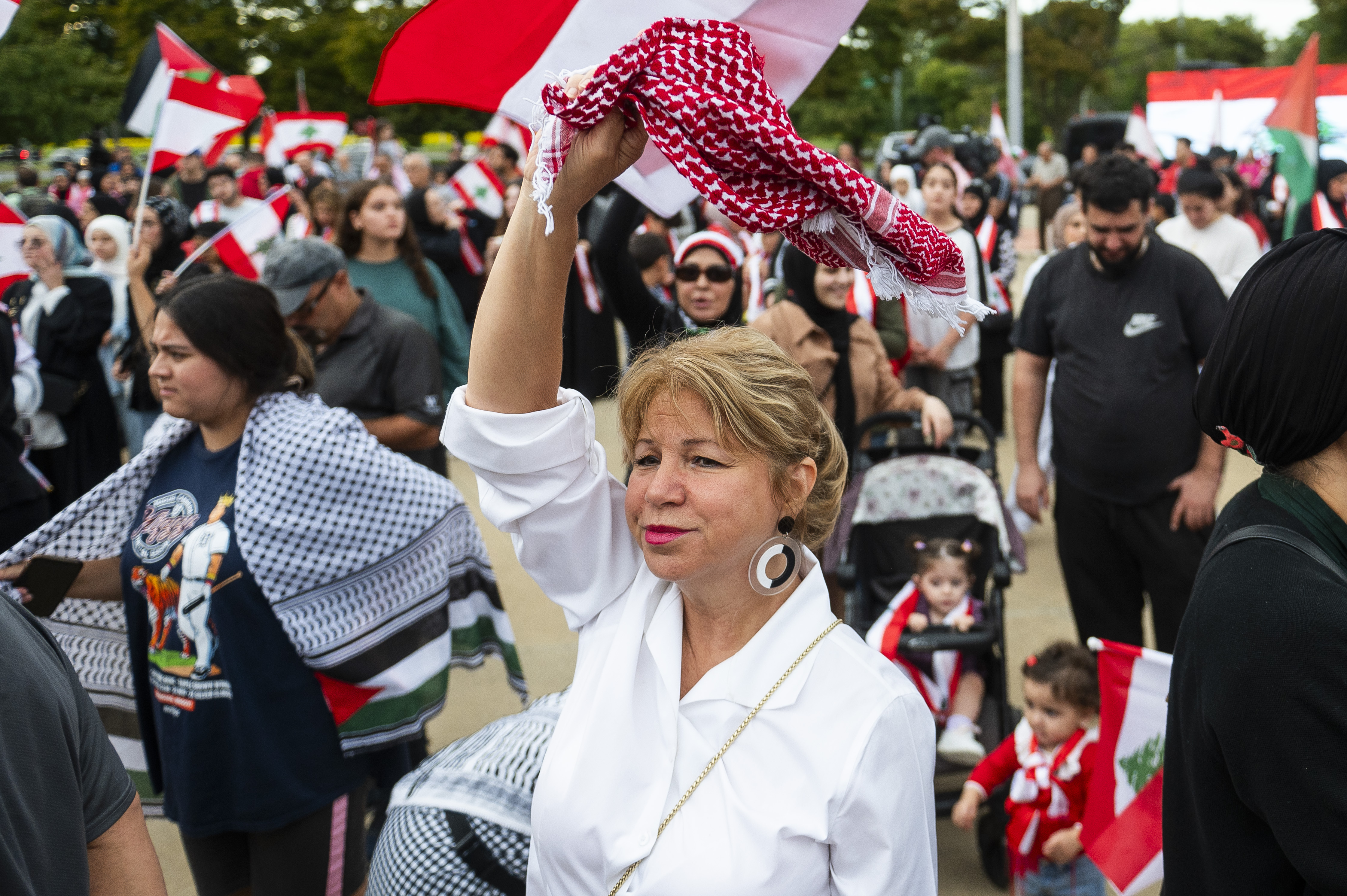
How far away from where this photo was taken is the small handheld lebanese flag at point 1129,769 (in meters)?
2.46

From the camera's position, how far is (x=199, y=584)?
2652 mm

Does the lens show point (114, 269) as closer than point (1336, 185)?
Yes

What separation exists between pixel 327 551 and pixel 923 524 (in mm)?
2289

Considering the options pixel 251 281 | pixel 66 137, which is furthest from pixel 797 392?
pixel 66 137

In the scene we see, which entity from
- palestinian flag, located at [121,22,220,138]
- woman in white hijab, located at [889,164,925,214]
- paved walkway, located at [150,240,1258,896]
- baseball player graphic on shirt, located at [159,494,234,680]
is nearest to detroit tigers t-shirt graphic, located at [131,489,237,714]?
baseball player graphic on shirt, located at [159,494,234,680]

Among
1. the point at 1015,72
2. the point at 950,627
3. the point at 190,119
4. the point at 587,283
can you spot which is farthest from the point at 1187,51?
the point at 950,627

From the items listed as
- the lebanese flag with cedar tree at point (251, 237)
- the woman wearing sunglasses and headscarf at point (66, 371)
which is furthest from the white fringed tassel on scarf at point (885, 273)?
the woman wearing sunglasses and headscarf at point (66, 371)

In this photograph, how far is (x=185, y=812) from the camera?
2.68 meters

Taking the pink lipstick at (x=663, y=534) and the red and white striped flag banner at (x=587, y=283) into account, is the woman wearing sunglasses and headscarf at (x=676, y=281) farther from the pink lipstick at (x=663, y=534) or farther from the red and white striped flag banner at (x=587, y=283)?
the red and white striped flag banner at (x=587, y=283)

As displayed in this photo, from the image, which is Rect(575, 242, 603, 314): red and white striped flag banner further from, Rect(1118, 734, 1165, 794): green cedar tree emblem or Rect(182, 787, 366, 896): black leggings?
Rect(1118, 734, 1165, 794): green cedar tree emblem

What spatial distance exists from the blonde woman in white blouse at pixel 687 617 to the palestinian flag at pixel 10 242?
2854 mm

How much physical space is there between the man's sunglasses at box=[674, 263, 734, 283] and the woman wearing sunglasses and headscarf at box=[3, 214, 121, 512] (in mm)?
3181

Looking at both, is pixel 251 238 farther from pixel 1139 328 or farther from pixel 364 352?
pixel 1139 328

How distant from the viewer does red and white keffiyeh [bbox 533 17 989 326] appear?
1.42m
